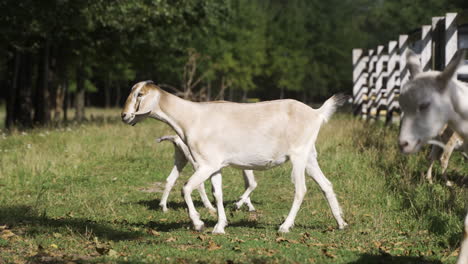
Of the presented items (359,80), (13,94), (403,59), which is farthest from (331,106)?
(13,94)

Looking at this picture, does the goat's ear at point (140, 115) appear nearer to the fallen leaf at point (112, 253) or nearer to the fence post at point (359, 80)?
the fallen leaf at point (112, 253)

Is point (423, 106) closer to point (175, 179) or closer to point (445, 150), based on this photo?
point (175, 179)

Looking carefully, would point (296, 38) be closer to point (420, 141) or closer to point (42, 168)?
point (42, 168)

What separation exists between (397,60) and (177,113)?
495 inches

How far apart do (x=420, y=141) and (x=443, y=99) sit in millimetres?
402

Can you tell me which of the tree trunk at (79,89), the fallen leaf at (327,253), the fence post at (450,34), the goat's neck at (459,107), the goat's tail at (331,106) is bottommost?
the tree trunk at (79,89)

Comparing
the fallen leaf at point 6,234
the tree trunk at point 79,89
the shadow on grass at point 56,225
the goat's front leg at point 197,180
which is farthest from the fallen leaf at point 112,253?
the tree trunk at point 79,89

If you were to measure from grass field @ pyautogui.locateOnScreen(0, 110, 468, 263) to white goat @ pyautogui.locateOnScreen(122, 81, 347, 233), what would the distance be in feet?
1.90

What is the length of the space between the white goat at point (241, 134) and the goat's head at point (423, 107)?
2.44m

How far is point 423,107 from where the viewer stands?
190 inches

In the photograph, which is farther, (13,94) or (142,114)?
(13,94)

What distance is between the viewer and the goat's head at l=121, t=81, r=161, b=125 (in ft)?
24.3

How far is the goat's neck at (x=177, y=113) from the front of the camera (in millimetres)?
7453

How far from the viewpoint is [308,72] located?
59344 mm
